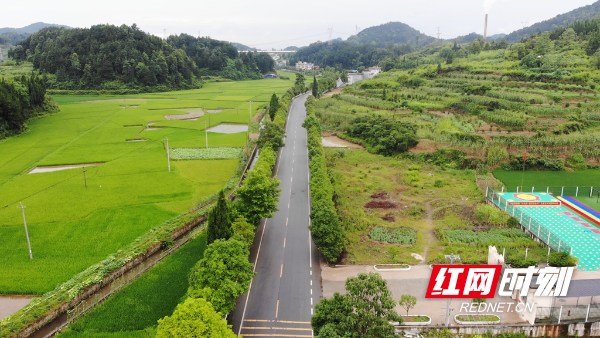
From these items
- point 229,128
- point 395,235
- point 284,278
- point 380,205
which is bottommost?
Answer: point 284,278

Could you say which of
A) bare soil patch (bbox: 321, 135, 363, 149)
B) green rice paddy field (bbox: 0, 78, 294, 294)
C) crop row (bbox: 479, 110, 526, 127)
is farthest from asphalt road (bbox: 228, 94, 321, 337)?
crop row (bbox: 479, 110, 526, 127)

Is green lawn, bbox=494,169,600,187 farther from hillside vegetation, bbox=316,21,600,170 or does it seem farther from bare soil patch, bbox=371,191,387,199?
bare soil patch, bbox=371,191,387,199

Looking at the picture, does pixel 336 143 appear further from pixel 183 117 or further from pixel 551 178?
pixel 183 117

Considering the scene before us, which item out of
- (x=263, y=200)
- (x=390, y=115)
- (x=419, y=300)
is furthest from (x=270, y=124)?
(x=419, y=300)

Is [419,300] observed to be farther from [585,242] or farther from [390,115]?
[390,115]

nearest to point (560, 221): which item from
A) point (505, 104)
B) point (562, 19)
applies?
point (505, 104)

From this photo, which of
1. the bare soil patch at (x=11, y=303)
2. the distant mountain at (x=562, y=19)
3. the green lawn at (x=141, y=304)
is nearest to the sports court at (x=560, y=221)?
the green lawn at (x=141, y=304)

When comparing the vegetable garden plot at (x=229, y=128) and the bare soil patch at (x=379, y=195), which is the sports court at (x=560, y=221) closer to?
the bare soil patch at (x=379, y=195)
